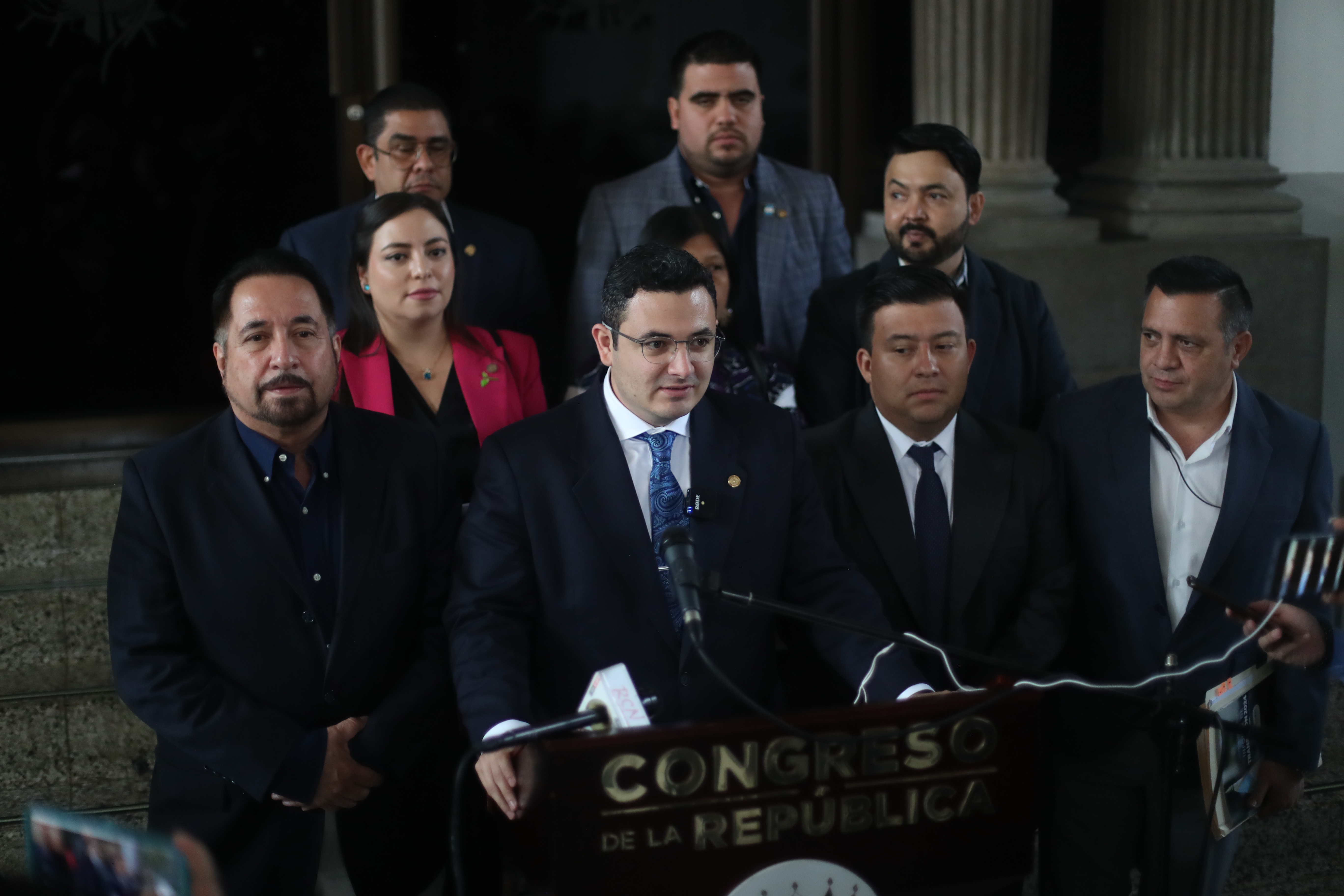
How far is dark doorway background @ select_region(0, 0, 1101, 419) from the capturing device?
485cm

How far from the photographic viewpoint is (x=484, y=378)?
3389 mm

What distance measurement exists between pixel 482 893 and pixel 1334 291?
13.1 ft

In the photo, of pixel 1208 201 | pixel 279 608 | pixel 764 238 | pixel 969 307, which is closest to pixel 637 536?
pixel 279 608

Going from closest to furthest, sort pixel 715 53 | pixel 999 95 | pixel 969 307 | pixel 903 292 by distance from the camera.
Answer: pixel 903 292 < pixel 969 307 < pixel 715 53 < pixel 999 95

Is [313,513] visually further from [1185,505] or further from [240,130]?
[240,130]

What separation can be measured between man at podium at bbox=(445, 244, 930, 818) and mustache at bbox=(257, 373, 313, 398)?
0.38 m

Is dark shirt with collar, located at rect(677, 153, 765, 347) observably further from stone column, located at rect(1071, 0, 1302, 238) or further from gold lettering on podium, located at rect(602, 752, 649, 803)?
gold lettering on podium, located at rect(602, 752, 649, 803)

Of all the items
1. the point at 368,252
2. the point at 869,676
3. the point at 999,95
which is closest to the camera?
the point at 869,676

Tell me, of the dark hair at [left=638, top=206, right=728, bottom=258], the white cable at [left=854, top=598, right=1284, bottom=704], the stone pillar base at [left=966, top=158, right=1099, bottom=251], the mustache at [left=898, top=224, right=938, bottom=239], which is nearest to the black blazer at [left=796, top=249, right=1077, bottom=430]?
the mustache at [left=898, top=224, right=938, bottom=239]

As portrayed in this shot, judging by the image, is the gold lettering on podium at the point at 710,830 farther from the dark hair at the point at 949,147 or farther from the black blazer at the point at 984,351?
the dark hair at the point at 949,147

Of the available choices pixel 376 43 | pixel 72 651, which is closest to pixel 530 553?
pixel 72 651

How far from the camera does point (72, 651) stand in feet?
12.7

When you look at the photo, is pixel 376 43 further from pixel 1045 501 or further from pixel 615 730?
pixel 615 730

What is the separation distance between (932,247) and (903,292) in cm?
53
